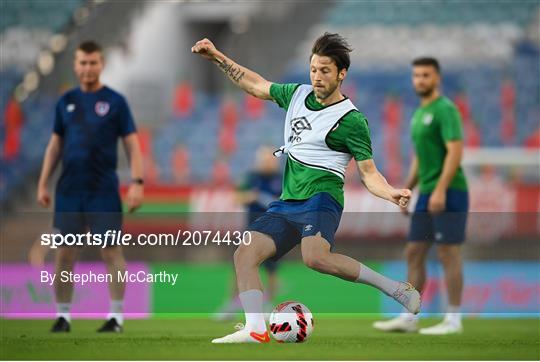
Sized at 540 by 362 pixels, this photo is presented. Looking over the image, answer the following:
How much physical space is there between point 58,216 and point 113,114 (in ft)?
2.84

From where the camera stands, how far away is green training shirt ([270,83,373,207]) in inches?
269

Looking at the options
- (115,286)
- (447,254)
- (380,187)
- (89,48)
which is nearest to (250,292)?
(380,187)

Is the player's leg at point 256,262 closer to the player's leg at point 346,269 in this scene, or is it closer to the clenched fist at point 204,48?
the player's leg at point 346,269

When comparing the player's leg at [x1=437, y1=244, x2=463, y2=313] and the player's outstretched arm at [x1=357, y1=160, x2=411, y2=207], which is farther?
the player's leg at [x1=437, y1=244, x2=463, y2=313]

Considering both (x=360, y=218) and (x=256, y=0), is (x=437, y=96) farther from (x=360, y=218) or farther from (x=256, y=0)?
(x=256, y=0)

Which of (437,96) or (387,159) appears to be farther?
(387,159)

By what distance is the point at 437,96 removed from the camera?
30.5 feet

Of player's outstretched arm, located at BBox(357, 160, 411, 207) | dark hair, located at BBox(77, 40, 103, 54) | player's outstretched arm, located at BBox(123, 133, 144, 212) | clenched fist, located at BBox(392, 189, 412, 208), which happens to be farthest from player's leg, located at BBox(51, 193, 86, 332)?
clenched fist, located at BBox(392, 189, 412, 208)

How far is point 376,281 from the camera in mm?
6789

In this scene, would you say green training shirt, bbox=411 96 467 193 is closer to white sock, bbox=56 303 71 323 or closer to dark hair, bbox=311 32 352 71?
dark hair, bbox=311 32 352 71

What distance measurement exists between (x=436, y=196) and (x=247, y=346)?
2.69 m

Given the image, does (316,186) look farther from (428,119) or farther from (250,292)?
(428,119)

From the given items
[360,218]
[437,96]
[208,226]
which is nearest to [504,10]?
[360,218]

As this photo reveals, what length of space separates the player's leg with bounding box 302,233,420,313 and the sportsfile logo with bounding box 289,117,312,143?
611 mm
